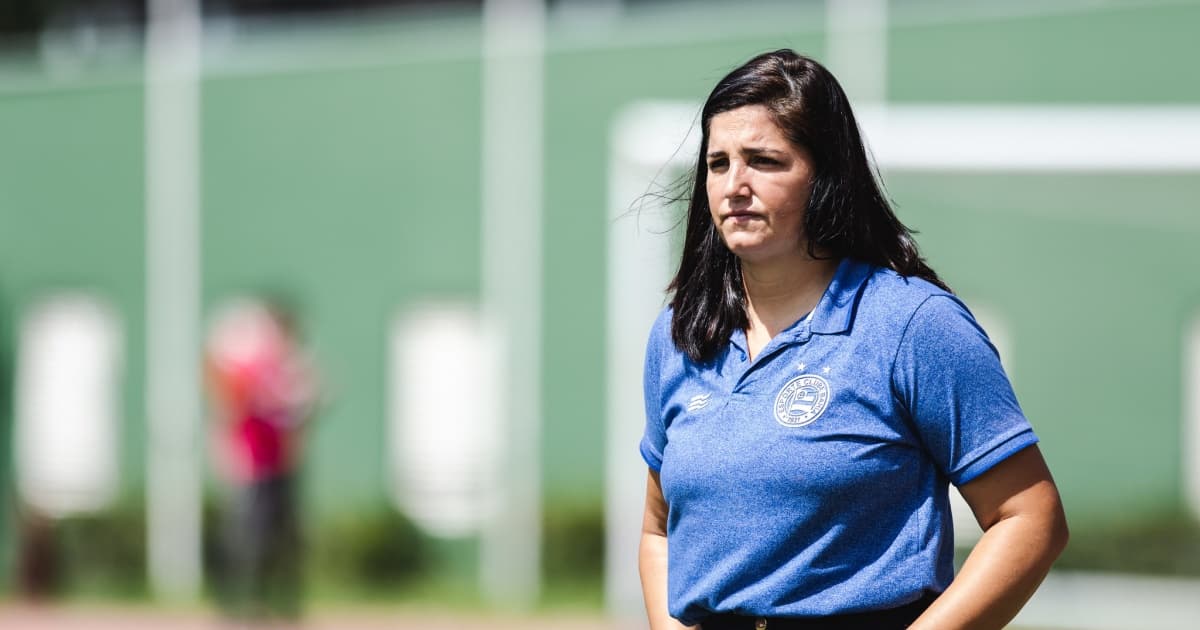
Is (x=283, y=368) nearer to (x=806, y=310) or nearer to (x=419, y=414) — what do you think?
(x=419, y=414)

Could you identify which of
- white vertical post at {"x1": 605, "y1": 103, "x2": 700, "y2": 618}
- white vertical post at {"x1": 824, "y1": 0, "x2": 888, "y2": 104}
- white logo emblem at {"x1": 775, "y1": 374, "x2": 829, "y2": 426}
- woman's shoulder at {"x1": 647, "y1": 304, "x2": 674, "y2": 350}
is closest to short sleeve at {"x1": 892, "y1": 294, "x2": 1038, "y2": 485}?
white logo emblem at {"x1": 775, "y1": 374, "x2": 829, "y2": 426}

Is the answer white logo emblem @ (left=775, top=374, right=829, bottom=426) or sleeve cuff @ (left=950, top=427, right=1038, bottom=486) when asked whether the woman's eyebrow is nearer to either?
white logo emblem @ (left=775, top=374, right=829, bottom=426)

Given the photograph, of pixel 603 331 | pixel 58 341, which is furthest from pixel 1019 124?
pixel 58 341

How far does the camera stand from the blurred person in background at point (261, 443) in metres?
9.74

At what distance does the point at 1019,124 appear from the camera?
26.9 ft

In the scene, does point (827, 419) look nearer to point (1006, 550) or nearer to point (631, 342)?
point (1006, 550)

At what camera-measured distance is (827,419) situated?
2.44 meters

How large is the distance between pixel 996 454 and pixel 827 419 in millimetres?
232

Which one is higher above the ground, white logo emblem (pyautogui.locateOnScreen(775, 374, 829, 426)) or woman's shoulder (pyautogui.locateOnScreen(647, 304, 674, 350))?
woman's shoulder (pyautogui.locateOnScreen(647, 304, 674, 350))

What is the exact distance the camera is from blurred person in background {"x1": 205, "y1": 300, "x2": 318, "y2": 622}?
32.0ft

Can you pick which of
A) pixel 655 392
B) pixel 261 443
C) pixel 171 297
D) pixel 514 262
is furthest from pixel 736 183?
pixel 171 297

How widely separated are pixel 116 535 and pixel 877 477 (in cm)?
1273

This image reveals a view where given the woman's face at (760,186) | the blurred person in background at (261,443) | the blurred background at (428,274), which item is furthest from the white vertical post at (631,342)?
the woman's face at (760,186)

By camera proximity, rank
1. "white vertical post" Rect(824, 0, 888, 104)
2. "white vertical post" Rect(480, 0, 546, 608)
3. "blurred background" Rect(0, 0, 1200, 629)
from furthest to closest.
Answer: "white vertical post" Rect(480, 0, 546, 608), "white vertical post" Rect(824, 0, 888, 104), "blurred background" Rect(0, 0, 1200, 629)
